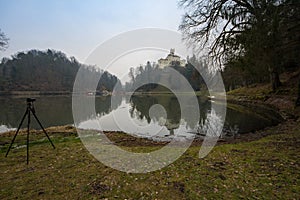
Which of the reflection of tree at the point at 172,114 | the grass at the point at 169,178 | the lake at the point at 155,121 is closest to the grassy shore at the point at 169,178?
the grass at the point at 169,178

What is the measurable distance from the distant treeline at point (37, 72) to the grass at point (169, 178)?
77424 millimetres

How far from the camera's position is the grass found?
3990 mm

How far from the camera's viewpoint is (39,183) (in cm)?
454

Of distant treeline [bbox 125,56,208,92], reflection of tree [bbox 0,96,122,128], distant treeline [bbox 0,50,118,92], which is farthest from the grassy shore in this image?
distant treeline [bbox 0,50,118,92]

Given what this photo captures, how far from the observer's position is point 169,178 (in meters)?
4.70

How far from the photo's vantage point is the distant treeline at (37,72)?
90637mm

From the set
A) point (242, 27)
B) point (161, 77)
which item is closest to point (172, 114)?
point (161, 77)

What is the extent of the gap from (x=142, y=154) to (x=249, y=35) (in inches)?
366

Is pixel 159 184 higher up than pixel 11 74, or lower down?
lower down

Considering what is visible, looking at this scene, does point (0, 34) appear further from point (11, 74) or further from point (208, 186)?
point (11, 74)

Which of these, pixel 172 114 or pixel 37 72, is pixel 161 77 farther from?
pixel 37 72

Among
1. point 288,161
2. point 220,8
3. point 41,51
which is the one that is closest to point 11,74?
point 41,51

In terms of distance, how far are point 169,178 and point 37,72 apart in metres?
120

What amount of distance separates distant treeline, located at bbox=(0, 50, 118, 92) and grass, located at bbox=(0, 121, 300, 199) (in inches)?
3048
